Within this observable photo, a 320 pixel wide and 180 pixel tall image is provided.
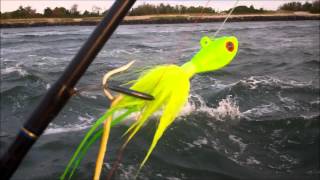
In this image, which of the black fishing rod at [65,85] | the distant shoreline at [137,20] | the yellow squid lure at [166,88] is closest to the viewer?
the black fishing rod at [65,85]

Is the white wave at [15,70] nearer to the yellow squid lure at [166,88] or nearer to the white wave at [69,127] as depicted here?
the white wave at [69,127]

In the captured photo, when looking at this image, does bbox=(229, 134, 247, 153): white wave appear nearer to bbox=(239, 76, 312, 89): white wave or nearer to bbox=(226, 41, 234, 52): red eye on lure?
bbox=(239, 76, 312, 89): white wave

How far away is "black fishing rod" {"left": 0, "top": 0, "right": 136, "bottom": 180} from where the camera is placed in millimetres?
629

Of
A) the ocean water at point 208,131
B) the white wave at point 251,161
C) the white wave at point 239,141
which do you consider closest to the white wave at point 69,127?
the ocean water at point 208,131

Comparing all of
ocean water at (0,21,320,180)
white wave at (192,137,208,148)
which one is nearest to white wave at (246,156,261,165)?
ocean water at (0,21,320,180)

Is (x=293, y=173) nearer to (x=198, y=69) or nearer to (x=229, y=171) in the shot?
(x=229, y=171)

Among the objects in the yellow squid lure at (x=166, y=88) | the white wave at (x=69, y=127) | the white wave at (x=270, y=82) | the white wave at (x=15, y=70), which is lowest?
the white wave at (x=69, y=127)

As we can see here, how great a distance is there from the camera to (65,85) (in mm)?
645

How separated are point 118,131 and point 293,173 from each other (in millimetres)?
2702

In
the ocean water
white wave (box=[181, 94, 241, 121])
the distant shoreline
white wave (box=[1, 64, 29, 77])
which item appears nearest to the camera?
the ocean water

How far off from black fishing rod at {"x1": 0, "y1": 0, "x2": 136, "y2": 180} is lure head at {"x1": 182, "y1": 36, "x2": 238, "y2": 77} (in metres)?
0.29

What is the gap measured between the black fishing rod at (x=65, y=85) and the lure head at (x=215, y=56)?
0.29 meters

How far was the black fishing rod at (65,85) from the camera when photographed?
0.63 m

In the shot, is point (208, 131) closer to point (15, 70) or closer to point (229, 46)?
point (229, 46)
